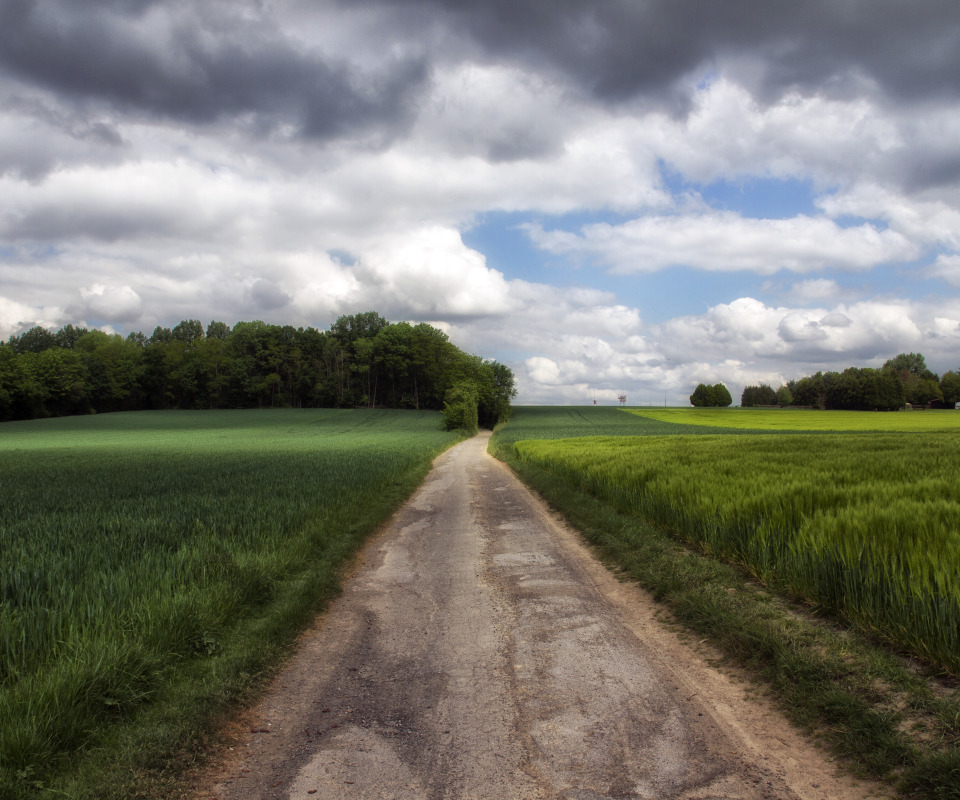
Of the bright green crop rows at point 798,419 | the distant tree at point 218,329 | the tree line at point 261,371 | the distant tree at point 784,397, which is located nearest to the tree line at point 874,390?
the distant tree at point 784,397

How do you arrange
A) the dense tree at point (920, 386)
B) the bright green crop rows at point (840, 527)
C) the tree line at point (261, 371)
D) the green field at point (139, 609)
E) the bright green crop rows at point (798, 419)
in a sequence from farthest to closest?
the dense tree at point (920, 386), the tree line at point (261, 371), the bright green crop rows at point (798, 419), the bright green crop rows at point (840, 527), the green field at point (139, 609)

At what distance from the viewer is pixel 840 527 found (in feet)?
19.2

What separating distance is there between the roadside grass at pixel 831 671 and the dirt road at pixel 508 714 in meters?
0.25

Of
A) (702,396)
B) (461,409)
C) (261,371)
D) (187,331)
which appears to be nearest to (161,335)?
(187,331)

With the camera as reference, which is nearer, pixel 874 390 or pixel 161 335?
pixel 874 390

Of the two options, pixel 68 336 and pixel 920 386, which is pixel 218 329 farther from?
pixel 920 386

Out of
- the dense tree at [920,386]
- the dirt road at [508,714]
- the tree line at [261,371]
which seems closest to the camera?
the dirt road at [508,714]

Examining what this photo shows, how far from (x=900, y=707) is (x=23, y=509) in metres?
13.7

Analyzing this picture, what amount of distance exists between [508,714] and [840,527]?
175 inches

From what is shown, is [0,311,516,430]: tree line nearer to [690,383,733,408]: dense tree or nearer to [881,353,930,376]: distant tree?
[690,383,733,408]: dense tree

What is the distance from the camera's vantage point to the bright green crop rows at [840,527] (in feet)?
13.7

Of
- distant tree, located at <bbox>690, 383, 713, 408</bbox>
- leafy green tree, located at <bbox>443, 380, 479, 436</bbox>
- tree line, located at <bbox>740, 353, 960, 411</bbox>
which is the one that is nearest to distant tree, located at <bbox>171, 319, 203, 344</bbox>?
leafy green tree, located at <bbox>443, 380, 479, 436</bbox>

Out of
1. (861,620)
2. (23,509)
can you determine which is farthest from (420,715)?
(23,509)

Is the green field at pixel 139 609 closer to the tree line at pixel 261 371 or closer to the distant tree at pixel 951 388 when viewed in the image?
the tree line at pixel 261 371
